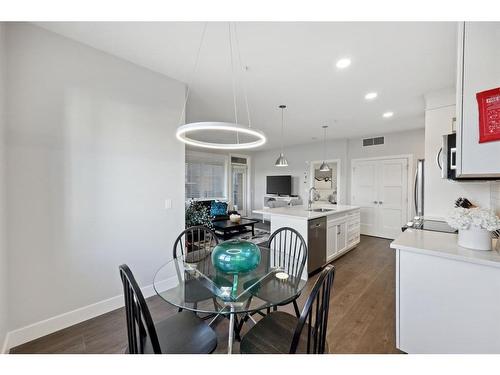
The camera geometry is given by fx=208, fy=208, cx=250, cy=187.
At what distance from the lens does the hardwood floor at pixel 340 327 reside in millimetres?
1711

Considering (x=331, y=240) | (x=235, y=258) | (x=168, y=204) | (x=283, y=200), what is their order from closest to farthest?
(x=235, y=258) → (x=168, y=204) → (x=331, y=240) → (x=283, y=200)

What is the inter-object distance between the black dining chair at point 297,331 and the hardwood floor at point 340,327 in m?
0.56

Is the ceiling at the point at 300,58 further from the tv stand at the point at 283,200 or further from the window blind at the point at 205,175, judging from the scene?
the tv stand at the point at 283,200

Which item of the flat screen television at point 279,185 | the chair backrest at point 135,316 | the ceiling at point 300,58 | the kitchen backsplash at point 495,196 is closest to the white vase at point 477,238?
the kitchen backsplash at point 495,196

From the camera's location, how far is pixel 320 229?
3.26m

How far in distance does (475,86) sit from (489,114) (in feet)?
0.70

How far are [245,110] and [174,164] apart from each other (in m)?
1.95

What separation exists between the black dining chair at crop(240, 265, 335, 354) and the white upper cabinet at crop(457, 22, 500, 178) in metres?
1.16

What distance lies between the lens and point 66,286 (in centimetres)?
194

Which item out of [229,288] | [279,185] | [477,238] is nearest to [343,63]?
[477,238]

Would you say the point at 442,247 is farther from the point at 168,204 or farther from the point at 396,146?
the point at 396,146

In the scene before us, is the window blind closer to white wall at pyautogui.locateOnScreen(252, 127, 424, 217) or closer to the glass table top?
white wall at pyautogui.locateOnScreen(252, 127, 424, 217)

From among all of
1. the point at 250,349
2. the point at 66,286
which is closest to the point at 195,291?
the point at 250,349

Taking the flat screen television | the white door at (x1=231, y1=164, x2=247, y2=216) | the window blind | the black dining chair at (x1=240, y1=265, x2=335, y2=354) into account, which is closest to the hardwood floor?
the black dining chair at (x1=240, y1=265, x2=335, y2=354)
